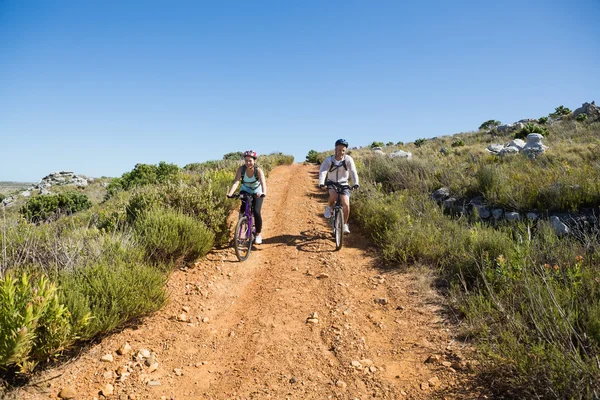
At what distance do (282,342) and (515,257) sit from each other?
3.31 meters

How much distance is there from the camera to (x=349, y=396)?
3.03 meters

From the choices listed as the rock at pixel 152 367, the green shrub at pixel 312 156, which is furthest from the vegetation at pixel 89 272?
the green shrub at pixel 312 156

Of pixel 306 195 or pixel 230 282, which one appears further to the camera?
pixel 306 195

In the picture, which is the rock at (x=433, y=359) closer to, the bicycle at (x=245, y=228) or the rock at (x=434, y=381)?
the rock at (x=434, y=381)

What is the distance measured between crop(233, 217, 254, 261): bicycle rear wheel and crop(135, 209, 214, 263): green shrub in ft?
1.80

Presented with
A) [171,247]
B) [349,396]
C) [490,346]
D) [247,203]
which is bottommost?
[349,396]

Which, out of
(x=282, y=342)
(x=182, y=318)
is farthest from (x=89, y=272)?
(x=282, y=342)

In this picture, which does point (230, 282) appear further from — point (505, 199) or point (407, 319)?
point (505, 199)

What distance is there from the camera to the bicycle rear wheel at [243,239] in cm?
653

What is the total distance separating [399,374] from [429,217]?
4837 mm

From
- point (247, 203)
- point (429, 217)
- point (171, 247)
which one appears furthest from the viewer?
point (429, 217)

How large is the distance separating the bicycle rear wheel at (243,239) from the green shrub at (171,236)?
55 centimetres

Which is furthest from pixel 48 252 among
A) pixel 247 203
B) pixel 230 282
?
pixel 247 203

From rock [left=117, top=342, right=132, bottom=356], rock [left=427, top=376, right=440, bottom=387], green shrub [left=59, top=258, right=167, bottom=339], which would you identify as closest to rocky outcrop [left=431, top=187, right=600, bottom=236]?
rock [left=427, top=376, right=440, bottom=387]
